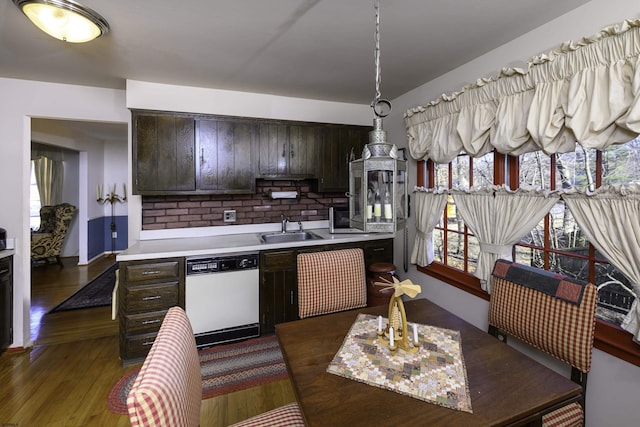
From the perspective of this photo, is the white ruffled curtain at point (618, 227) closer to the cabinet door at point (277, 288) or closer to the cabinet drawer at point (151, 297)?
the cabinet door at point (277, 288)

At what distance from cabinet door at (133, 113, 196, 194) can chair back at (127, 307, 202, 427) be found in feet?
6.31

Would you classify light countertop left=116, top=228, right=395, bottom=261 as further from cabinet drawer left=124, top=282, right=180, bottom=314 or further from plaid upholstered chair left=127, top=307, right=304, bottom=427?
plaid upholstered chair left=127, top=307, right=304, bottom=427

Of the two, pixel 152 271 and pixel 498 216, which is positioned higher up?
pixel 498 216

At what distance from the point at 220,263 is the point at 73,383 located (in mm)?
1309

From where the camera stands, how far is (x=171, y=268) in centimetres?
247

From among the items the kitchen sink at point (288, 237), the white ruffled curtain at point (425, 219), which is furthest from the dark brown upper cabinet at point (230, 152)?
the white ruffled curtain at point (425, 219)

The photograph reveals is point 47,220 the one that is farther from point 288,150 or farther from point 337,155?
point 337,155

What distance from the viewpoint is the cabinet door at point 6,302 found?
246 centimetres

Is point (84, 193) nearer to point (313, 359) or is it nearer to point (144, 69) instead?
point (144, 69)

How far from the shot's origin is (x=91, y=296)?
3.89 meters

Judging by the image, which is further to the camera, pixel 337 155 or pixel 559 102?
pixel 337 155

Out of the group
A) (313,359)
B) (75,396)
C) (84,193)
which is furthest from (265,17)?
(84,193)

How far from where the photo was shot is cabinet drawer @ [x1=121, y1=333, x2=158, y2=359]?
2.40 meters

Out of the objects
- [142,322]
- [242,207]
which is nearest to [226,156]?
[242,207]
